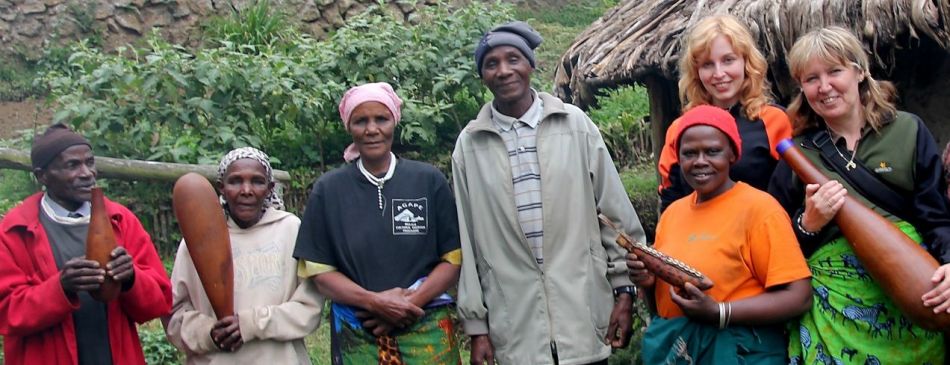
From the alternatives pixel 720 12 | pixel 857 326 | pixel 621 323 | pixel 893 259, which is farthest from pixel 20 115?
pixel 893 259

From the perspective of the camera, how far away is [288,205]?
7.76 m

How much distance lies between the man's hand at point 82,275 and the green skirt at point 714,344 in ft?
5.72

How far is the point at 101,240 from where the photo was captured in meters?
3.23

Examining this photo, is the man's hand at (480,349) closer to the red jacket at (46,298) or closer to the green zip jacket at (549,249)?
the green zip jacket at (549,249)

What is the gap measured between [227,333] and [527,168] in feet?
3.83

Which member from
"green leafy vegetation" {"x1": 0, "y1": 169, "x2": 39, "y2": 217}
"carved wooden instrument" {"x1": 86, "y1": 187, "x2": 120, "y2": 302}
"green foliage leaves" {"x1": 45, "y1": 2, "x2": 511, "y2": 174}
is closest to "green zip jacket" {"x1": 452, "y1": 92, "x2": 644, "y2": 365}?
"carved wooden instrument" {"x1": 86, "y1": 187, "x2": 120, "y2": 302}

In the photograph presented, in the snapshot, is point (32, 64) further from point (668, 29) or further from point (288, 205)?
point (668, 29)

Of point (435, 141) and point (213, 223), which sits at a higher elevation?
point (435, 141)

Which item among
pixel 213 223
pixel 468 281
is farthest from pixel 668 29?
pixel 213 223

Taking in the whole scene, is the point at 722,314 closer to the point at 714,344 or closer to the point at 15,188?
the point at 714,344

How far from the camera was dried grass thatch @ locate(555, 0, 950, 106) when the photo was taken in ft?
14.6

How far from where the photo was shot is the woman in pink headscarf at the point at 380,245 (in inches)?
138

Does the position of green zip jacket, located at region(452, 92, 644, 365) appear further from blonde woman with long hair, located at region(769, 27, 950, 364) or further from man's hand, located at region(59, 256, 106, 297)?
man's hand, located at region(59, 256, 106, 297)

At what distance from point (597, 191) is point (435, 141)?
461cm
